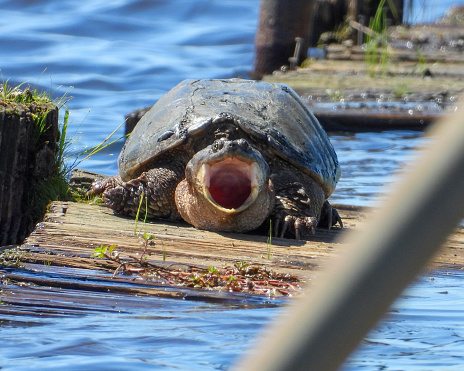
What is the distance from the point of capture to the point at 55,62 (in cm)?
1260

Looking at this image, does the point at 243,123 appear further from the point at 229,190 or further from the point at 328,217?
the point at 328,217

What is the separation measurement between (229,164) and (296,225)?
486 mm

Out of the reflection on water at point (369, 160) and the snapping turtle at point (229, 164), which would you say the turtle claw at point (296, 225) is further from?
the reflection on water at point (369, 160)

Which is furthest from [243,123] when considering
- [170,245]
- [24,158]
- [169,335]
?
[169,335]

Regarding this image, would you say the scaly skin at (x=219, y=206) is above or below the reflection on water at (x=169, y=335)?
above

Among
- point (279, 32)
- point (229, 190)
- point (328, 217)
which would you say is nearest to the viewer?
point (229, 190)

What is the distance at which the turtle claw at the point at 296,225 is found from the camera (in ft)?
12.9

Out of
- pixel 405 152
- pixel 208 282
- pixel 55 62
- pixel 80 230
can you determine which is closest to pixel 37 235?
pixel 80 230

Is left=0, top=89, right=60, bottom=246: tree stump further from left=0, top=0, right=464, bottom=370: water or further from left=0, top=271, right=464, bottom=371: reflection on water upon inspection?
left=0, top=271, right=464, bottom=371: reflection on water

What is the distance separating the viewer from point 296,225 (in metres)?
3.95

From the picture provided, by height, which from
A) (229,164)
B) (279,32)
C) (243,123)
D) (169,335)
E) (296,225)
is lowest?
(169,335)

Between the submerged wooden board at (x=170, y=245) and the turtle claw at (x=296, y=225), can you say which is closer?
the submerged wooden board at (x=170, y=245)

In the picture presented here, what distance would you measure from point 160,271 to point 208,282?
0.23 meters

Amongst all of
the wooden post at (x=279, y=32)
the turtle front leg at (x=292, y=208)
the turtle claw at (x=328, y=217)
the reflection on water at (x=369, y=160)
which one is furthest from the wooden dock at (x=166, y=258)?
the wooden post at (x=279, y=32)
